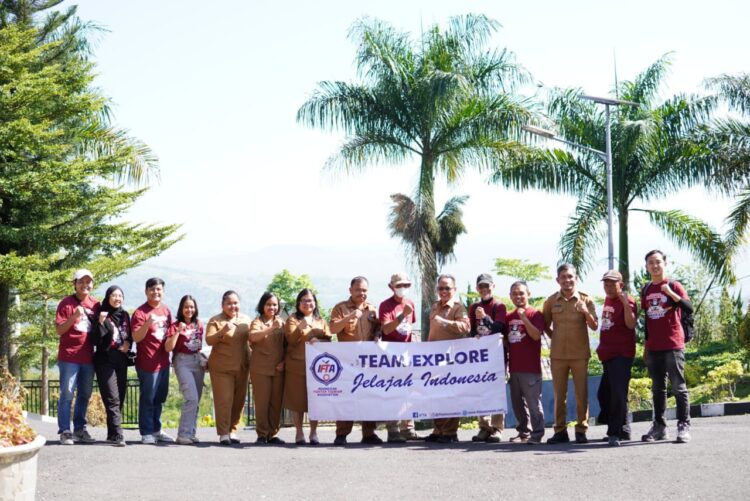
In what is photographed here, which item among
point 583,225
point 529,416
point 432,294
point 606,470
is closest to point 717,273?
point 583,225

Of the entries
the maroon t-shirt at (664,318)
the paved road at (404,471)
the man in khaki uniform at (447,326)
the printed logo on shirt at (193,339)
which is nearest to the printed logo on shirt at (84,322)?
the printed logo on shirt at (193,339)

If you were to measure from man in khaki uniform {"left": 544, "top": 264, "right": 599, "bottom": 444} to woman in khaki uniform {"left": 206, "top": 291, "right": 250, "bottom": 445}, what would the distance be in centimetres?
377

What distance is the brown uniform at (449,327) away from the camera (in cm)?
1220

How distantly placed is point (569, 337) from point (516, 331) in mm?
668

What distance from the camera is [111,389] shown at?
12.0 meters

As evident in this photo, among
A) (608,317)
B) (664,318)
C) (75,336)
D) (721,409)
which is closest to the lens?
(664,318)

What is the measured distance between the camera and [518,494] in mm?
8664

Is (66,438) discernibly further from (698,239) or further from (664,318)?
(698,239)

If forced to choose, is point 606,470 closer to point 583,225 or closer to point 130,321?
point 130,321

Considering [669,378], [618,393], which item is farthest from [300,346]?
[669,378]

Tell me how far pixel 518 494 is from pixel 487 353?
3.59 metres

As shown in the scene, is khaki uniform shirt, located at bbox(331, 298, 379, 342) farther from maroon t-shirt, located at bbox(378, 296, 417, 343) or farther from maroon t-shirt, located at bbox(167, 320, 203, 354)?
maroon t-shirt, located at bbox(167, 320, 203, 354)

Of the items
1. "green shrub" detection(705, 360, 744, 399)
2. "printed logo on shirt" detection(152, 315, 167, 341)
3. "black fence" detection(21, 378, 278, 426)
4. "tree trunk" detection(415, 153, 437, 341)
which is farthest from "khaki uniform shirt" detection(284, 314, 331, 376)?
"tree trunk" detection(415, 153, 437, 341)

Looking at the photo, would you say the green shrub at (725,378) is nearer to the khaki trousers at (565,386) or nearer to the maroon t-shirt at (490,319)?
the khaki trousers at (565,386)
